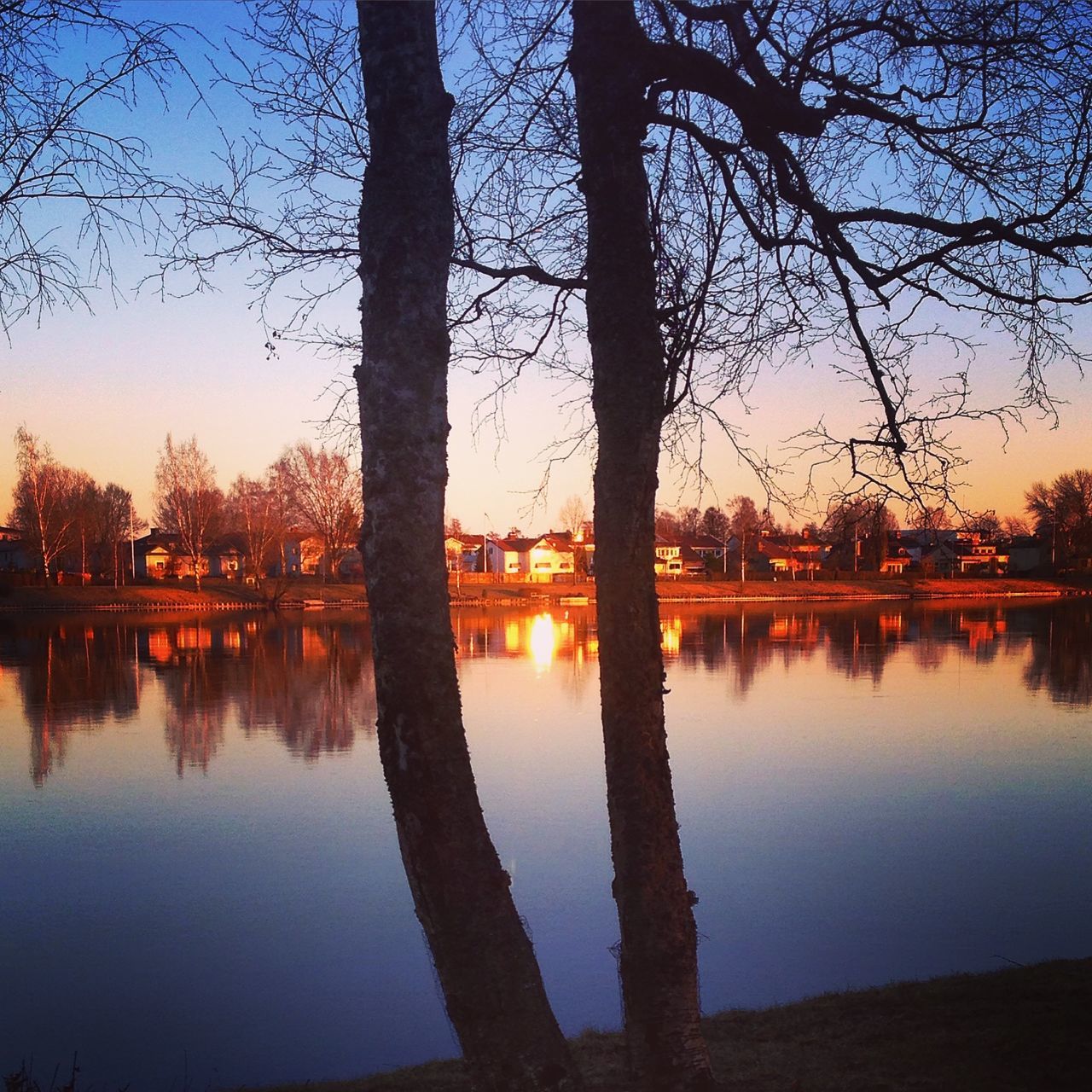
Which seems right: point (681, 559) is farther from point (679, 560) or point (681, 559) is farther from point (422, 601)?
point (422, 601)

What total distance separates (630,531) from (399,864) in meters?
9.85

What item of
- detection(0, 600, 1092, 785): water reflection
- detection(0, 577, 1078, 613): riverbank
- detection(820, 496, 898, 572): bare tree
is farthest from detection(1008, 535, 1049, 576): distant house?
detection(820, 496, 898, 572): bare tree

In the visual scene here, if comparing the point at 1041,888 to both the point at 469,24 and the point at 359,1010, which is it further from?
the point at 469,24

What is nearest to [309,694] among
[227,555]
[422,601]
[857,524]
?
[857,524]

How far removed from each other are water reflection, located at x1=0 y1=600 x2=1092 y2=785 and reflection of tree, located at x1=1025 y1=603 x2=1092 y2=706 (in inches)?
3.4

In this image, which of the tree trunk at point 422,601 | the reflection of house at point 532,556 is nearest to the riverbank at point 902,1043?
the tree trunk at point 422,601

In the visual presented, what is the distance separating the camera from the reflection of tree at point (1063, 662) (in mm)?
27688

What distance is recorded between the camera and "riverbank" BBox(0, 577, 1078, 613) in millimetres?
69625

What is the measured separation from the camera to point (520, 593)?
81500 millimetres

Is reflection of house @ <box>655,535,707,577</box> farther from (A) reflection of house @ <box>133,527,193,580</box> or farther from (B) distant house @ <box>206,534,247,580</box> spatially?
(A) reflection of house @ <box>133,527,193,580</box>

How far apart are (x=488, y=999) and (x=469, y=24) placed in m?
4.20

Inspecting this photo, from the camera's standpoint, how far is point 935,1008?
757 centimetres

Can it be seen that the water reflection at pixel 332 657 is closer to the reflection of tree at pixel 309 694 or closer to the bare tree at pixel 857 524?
the reflection of tree at pixel 309 694

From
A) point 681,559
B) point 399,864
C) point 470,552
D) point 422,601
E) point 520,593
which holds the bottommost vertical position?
point 399,864
